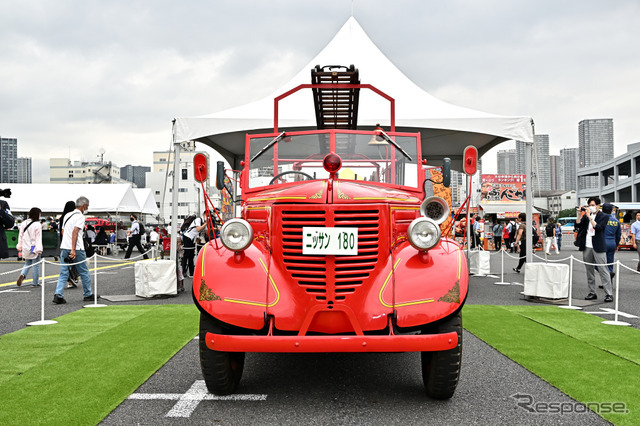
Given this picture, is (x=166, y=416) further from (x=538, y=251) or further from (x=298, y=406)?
(x=538, y=251)

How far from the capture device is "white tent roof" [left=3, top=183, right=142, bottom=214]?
26406 mm

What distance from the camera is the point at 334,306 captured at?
11.8 ft

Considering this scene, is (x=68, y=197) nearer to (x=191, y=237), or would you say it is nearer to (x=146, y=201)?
(x=146, y=201)

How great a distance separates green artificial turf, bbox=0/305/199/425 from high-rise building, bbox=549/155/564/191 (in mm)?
149226

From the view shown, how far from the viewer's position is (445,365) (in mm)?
3650

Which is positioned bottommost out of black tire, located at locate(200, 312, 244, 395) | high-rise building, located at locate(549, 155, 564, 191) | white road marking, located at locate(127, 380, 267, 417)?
white road marking, located at locate(127, 380, 267, 417)

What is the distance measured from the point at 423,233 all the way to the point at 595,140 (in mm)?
139452

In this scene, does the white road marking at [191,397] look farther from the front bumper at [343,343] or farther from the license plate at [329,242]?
the license plate at [329,242]

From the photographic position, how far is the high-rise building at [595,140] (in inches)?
4727

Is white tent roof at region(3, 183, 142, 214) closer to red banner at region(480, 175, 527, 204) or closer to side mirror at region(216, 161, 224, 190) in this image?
side mirror at region(216, 161, 224, 190)

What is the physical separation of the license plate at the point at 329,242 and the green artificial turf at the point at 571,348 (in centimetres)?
213

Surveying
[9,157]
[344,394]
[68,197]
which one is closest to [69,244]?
[344,394]

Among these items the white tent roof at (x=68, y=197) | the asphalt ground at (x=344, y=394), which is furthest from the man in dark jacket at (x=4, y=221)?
the white tent roof at (x=68, y=197)

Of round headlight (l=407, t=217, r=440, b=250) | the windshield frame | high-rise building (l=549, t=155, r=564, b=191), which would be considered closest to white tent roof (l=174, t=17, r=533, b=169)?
the windshield frame
